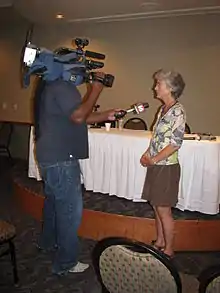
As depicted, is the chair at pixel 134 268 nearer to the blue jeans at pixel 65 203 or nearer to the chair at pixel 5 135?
the blue jeans at pixel 65 203

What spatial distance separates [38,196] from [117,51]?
3.08m

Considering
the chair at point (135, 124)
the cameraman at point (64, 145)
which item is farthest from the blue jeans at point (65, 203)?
the chair at point (135, 124)

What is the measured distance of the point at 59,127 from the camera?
8.19 feet

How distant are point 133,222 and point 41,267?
91cm

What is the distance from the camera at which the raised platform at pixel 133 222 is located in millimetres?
3209

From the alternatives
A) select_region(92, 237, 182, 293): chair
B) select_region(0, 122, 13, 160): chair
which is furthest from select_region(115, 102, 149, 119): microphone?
select_region(0, 122, 13, 160): chair

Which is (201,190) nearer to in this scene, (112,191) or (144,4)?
(112,191)

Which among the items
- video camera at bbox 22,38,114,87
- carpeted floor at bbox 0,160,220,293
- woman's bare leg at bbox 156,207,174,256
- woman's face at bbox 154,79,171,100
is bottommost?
carpeted floor at bbox 0,160,220,293

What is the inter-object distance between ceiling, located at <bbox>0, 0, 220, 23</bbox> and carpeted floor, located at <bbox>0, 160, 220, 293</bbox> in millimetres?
2757

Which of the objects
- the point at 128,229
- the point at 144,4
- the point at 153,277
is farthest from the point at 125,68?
the point at 153,277

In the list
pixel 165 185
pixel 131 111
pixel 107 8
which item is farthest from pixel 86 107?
pixel 107 8

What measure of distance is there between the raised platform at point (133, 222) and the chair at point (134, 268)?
187 centimetres

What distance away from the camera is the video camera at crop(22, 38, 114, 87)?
2.31 m

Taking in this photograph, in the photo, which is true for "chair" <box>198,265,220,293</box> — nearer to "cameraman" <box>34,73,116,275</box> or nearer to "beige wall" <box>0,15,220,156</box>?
"cameraman" <box>34,73,116,275</box>
